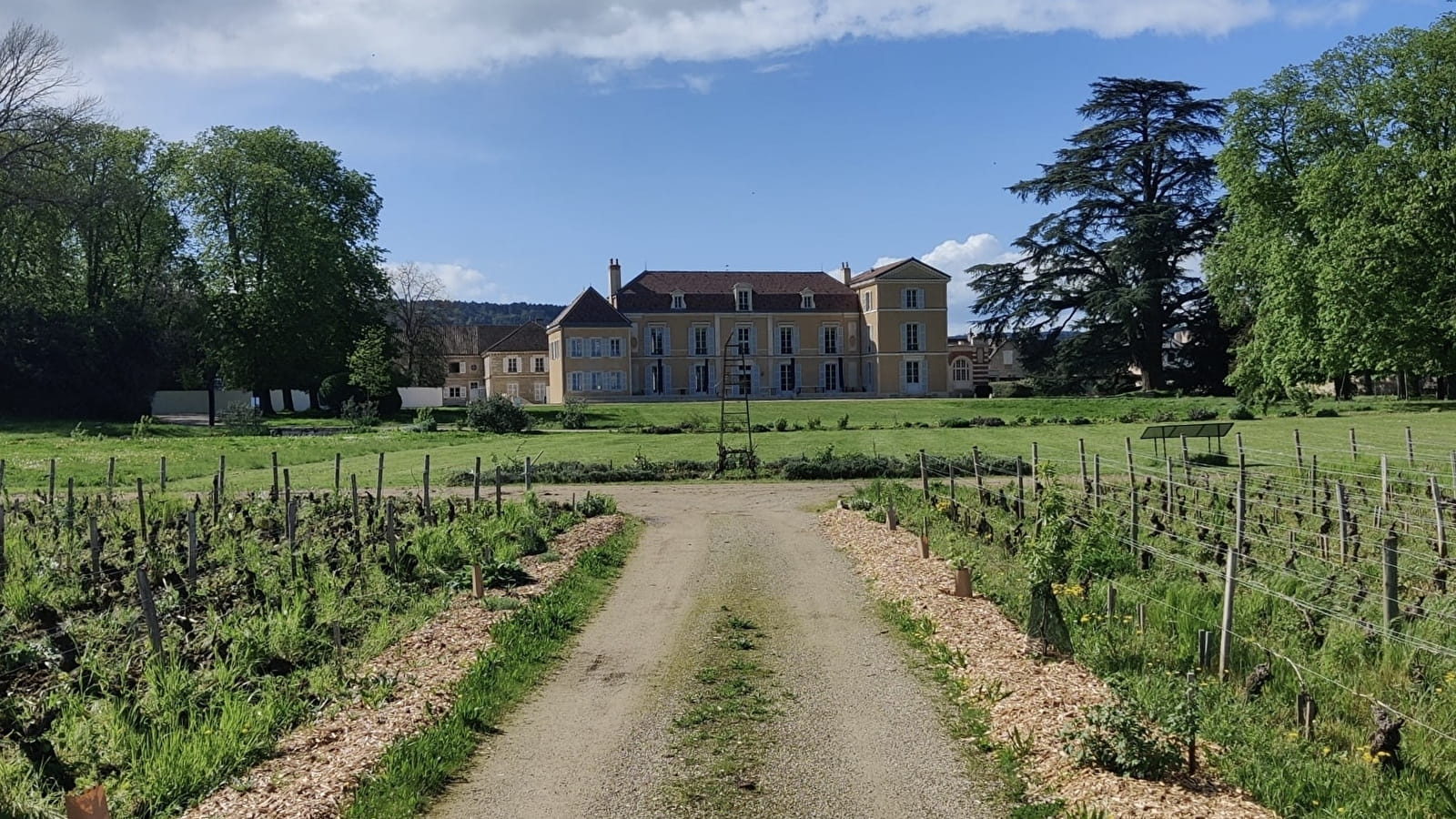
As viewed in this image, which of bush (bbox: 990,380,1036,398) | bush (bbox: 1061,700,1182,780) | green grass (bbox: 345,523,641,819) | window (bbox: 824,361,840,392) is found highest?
window (bbox: 824,361,840,392)

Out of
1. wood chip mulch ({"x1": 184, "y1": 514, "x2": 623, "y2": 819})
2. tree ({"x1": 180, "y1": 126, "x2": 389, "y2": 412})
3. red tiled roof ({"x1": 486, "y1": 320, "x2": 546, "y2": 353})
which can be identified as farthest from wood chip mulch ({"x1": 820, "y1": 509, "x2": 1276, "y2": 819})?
red tiled roof ({"x1": 486, "y1": 320, "x2": 546, "y2": 353})

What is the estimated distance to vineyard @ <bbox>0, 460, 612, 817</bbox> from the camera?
606 centimetres

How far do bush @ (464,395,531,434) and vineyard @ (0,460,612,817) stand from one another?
23.2 metres

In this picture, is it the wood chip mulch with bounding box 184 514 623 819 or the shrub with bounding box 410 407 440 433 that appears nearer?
the wood chip mulch with bounding box 184 514 623 819

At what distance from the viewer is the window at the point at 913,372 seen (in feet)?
224

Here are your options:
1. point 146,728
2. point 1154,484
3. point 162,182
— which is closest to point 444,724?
point 146,728

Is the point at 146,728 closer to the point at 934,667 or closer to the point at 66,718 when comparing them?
the point at 66,718

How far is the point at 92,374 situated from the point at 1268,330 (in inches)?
1789

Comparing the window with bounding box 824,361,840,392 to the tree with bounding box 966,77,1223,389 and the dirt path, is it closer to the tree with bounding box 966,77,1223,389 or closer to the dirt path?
the tree with bounding box 966,77,1223,389

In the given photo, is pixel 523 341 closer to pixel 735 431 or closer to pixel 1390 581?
pixel 735 431

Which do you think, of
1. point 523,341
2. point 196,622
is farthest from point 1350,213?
point 523,341

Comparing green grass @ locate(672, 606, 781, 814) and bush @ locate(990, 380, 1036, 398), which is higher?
bush @ locate(990, 380, 1036, 398)

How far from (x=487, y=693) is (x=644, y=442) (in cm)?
2553

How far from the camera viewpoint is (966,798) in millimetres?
5793
